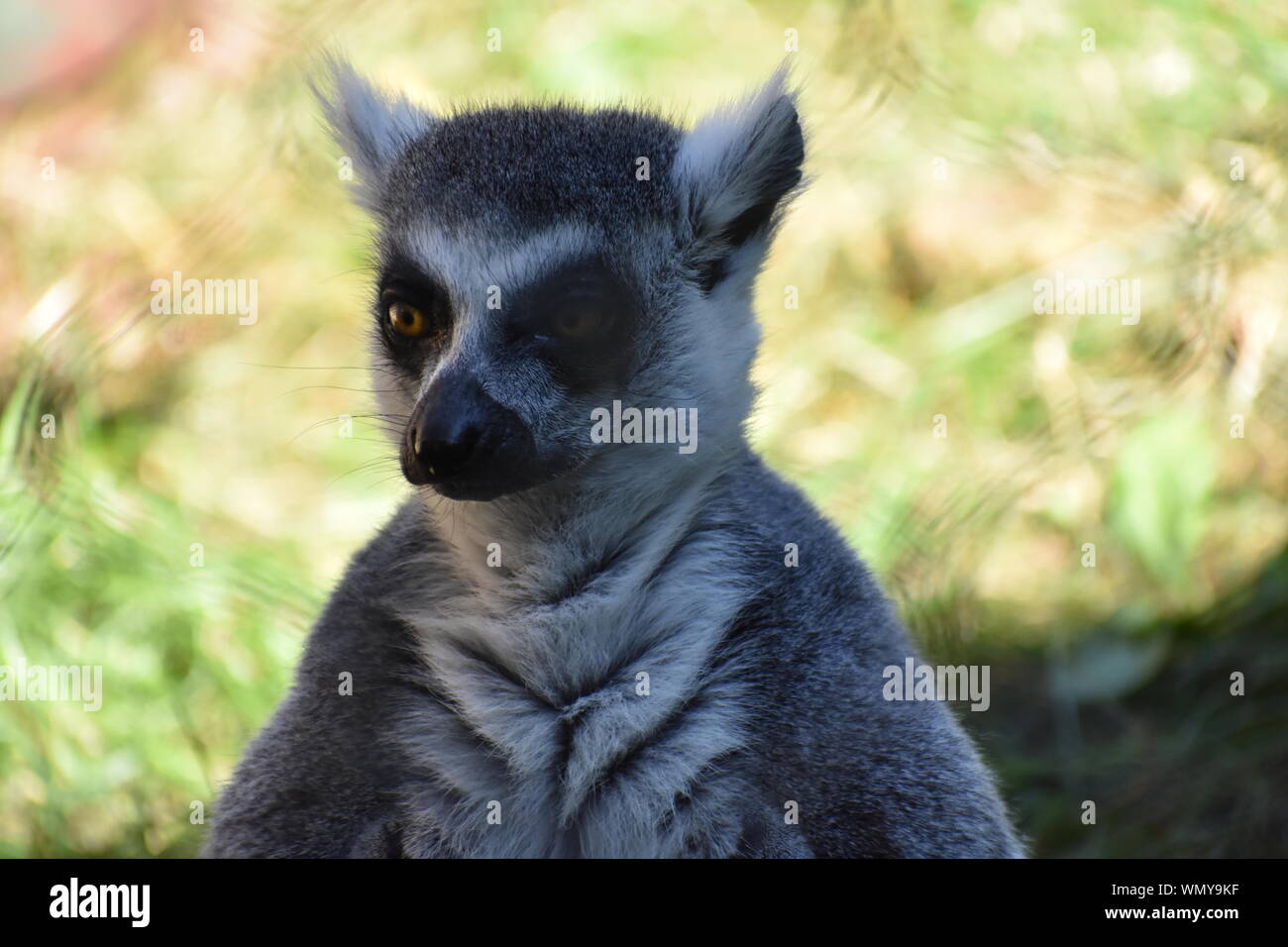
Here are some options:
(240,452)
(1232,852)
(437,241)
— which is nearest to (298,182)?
(240,452)

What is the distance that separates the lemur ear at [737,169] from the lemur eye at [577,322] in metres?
0.25

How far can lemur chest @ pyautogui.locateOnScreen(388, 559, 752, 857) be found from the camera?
5.61ft

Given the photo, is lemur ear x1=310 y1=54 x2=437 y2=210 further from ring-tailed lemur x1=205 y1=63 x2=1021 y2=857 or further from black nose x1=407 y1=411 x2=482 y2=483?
black nose x1=407 y1=411 x2=482 y2=483

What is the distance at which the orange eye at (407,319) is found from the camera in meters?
1.80

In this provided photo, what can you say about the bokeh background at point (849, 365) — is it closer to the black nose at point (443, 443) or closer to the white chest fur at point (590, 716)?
the white chest fur at point (590, 716)

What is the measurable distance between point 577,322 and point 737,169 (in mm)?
367

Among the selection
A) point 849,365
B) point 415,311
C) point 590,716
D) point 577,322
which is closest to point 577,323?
point 577,322

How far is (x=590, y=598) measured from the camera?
1754 mm

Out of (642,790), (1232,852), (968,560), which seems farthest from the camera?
(968,560)

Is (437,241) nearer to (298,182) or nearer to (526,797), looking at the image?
(526,797)

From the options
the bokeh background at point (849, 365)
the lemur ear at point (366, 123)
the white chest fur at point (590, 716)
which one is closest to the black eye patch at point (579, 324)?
the white chest fur at point (590, 716)

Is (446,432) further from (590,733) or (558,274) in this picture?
(590,733)
